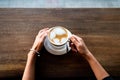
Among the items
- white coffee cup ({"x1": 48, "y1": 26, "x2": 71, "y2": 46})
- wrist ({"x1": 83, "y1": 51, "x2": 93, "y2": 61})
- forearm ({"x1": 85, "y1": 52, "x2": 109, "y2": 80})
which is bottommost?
forearm ({"x1": 85, "y1": 52, "x2": 109, "y2": 80})

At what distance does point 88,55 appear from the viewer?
3.37 ft

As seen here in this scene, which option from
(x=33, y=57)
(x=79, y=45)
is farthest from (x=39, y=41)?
(x=79, y=45)

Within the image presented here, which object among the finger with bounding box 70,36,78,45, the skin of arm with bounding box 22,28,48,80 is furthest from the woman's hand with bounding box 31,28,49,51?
the finger with bounding box 70,36,78,45

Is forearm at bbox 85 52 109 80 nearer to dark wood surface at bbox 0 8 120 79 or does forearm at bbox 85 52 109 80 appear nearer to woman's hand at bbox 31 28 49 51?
dark wood surface at bbox 0 8 120 79

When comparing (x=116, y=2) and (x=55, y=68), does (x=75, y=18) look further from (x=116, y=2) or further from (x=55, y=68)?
(x=116, y=2)

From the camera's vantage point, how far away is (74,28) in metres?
1.14

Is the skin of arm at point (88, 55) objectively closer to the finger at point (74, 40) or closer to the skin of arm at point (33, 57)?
the finger at point (74, 40)

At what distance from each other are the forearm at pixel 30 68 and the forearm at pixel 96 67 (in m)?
0.24

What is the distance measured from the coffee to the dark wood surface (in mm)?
94

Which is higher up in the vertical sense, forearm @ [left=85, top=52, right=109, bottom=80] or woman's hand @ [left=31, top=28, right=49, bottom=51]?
woman's hand @ [left=31, top=28, right=49, bottom=51]

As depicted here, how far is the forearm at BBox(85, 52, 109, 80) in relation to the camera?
987 mm

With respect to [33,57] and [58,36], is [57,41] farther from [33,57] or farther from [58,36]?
[33,57]

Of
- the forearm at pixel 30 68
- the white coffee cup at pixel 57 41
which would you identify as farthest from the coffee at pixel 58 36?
the forearm at pixel 30 68

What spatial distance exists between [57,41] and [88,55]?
0.52ft
